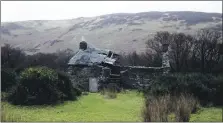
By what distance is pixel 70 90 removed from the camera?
2177 cm

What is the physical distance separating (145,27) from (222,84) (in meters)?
87.5

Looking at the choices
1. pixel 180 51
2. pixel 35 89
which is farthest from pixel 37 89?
pixel 180 51

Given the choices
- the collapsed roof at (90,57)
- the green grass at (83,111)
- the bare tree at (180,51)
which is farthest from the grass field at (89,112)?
the bare tree at (180,51)

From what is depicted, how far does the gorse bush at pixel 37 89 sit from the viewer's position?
62.7ft

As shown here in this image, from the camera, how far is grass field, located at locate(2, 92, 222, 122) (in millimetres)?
15102

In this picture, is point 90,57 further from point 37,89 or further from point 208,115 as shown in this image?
point 208,115

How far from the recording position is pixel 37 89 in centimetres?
1962

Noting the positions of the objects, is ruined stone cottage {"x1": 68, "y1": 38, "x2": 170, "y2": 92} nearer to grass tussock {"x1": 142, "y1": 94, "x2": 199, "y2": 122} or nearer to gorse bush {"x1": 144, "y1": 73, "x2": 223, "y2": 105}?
gorse bush {"x1": 144, "y1": 73, "x2": 223, "y2": 105}

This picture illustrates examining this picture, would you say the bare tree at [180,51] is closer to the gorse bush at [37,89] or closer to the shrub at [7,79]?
the shrub at [7,79]

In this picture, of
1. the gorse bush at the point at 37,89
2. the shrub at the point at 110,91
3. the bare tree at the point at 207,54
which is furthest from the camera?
the bare tree at the point at 207,54

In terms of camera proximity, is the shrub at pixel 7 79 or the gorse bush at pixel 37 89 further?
the shrub at pixel 7 79

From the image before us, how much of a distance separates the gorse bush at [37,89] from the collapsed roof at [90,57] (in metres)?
10.5

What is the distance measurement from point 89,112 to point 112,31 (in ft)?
288

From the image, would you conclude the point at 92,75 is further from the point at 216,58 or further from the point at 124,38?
the point at 124,38
